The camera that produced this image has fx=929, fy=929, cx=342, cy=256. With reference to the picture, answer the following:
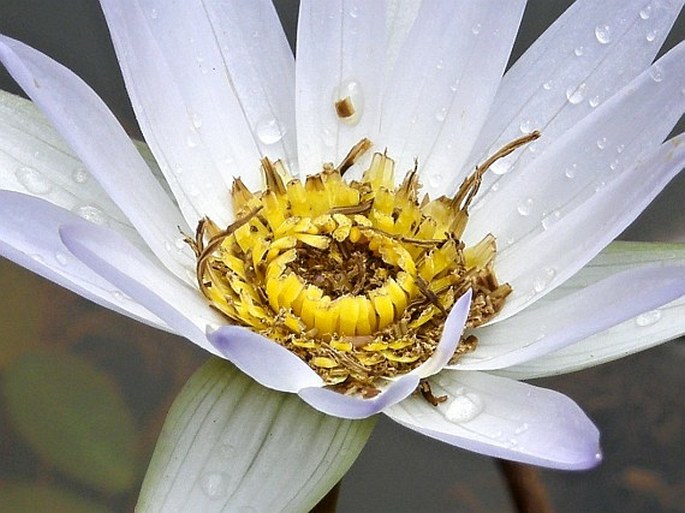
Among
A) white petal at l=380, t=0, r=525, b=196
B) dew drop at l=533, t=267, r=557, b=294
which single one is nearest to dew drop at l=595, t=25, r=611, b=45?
white petal at l=380, t=0, r=525, b=196

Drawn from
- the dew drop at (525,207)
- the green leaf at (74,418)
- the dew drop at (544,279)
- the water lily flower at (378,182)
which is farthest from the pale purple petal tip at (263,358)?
the green leaf at (74,418)

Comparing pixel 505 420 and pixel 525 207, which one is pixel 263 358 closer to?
pixel 505 420

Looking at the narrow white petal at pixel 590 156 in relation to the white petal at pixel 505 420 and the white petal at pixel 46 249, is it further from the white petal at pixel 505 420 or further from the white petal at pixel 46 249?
the white petal at pixel 46 249

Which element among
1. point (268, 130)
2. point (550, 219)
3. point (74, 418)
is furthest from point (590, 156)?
point (74, 418)

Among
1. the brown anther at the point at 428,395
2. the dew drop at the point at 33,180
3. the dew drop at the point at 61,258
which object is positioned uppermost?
the dew drop at the point at 33,180

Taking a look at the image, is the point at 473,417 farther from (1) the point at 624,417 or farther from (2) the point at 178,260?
(1) the point at 624,417

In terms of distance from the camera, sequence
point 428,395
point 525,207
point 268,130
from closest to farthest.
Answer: point 428,395
point 525,207
point 268,130

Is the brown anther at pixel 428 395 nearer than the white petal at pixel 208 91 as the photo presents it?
Yes
